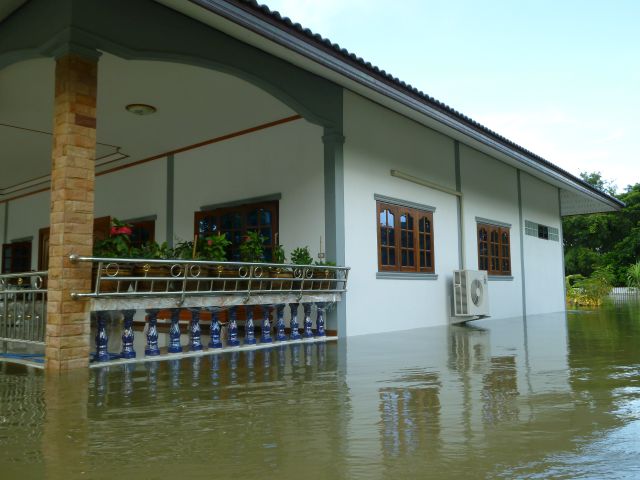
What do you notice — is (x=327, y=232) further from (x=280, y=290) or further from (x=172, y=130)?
(x=172, y=130)

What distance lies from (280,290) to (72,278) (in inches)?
94.5

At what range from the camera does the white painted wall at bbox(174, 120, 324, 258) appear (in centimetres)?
776

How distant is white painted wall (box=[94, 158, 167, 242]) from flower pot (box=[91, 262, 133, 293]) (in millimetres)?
5070

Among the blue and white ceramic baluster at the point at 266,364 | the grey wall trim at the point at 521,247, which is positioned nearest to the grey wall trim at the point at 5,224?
the blue and white ceramic baluster at the point at 266,364

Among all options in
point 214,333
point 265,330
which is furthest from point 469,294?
point 214,333

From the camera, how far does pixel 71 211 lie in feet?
15.0

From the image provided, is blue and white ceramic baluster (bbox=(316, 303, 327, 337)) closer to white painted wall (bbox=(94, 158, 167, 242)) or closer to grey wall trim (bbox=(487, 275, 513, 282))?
white painted wall (bbox=(94, 158, 167, 242))

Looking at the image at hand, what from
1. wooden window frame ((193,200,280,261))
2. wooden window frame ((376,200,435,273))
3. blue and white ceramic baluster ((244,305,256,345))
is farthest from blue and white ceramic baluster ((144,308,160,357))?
wooden window frame ((376,200,435,273))

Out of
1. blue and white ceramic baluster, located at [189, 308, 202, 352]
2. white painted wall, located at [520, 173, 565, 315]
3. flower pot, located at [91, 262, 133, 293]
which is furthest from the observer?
white painted wall, located at [520, 173, 565, 315]

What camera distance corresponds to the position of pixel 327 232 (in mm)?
7461

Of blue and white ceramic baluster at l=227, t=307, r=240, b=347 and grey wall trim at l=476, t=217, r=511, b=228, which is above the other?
grey wall trim at l=476, t=217, r=511, b=228

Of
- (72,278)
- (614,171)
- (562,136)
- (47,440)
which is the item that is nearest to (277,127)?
(72,278)

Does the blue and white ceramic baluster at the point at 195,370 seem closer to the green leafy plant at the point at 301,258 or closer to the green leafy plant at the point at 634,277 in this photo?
the green leafy plant at the point at 301,258

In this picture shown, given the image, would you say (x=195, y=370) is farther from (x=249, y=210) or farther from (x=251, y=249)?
(x=249, y=210)
